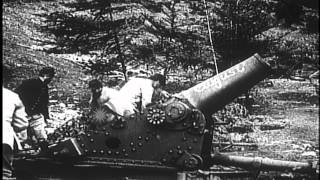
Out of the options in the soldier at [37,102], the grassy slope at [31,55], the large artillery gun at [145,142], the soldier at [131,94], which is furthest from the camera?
the grassy slope at [31,55]

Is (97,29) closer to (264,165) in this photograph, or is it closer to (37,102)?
(37,102)

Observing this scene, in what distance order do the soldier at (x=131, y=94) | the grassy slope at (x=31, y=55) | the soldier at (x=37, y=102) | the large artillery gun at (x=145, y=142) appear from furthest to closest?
1. the grassy slope at (x=31, y=55)
2. the soldier at (x=37, y=102)
3. the soldier at (x=131, y=94)
4. the large artillery gun at (x=145, y=142)

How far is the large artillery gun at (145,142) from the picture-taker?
6309mm

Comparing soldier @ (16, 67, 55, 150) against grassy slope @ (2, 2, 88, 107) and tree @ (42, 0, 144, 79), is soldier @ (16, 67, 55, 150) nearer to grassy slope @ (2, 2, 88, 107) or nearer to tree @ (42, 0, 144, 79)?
grassy slope @ (2, 2, 88, 107)

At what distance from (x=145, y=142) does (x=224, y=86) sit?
105 cm

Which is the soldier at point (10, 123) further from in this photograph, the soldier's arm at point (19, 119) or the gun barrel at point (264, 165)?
the gun barrel at point (264, 165)

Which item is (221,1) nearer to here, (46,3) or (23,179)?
(46,3)

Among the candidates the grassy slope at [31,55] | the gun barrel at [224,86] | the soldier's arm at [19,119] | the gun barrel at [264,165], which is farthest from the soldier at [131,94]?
the gun barrel at [264,165]

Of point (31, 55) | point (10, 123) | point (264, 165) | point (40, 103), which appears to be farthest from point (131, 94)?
point (264, 165)

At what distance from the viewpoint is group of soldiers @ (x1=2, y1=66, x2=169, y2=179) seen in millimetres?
6457

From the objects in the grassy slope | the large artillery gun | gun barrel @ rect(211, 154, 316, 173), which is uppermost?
the grassy slope

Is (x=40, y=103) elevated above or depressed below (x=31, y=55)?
below

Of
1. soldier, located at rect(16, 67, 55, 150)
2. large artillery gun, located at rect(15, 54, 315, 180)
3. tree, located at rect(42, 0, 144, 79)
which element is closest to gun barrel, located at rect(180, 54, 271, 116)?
large artillery gun, located at rect(15, 54, 315, 180)

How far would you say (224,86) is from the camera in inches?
256
